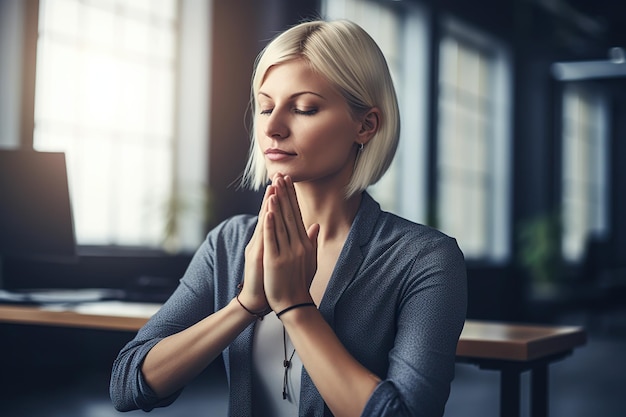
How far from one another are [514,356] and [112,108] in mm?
5032

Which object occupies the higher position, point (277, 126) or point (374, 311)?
point (277, 126)

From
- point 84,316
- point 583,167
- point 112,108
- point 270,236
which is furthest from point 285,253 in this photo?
point 583,167

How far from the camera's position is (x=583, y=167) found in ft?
47.7

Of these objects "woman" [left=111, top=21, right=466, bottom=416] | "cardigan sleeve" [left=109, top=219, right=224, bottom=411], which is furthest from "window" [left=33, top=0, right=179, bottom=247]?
"woman" [left=111, top=21, right=466, bottom=416]

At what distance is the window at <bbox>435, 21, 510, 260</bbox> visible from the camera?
398 inches

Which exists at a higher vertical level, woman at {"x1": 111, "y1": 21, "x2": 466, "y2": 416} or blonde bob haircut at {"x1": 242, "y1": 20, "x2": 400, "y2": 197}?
blonde bob haircut at {"x1": 242, "y1": 20, "x2": 400, "y2": 197}

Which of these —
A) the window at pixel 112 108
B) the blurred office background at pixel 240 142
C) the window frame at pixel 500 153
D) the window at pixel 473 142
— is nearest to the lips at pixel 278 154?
the blurred office background at pixel 240 142

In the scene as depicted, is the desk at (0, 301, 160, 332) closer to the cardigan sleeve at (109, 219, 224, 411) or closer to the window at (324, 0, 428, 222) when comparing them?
the cardigan sleeve at (109, 219, 224, 411)

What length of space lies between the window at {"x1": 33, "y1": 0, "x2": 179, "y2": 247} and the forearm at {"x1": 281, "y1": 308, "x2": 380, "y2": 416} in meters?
4.60

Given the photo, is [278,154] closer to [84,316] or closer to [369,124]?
[369,124]

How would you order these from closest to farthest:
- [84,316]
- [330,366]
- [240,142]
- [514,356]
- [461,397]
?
[330,366]
[514,356]
[84,316]
[461,397]
[240,142]

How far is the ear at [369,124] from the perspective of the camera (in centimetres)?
139

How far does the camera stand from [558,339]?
75.0 inches

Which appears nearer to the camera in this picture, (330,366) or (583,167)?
(330,366)
